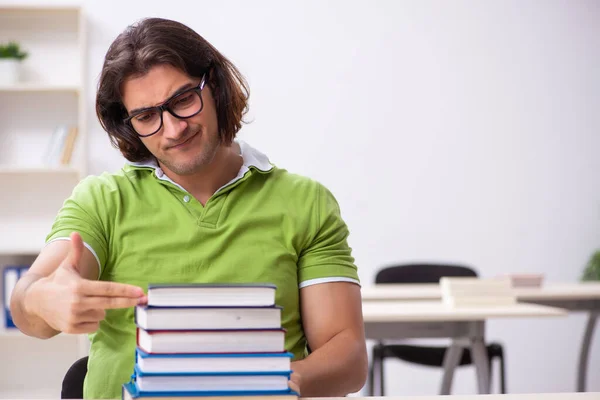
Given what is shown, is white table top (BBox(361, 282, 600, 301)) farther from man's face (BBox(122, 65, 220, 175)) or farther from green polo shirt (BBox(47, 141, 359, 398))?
man's face (BBox(122, 65, 220, 175))

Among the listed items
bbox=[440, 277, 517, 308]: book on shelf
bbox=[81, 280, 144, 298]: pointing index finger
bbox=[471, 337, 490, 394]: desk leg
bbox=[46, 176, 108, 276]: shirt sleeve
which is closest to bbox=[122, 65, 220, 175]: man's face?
bbox=[46, 176, 108, 276]: shirt sleeve

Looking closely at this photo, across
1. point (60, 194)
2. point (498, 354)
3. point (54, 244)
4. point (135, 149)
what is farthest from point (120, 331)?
point (60, 194)

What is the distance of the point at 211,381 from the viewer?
39.6 inches

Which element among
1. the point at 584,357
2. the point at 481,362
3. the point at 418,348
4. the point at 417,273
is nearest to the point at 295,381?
the point at 481,362

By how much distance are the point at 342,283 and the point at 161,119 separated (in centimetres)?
47

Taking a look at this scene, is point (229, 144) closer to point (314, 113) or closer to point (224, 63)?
Result: point (224, 63)

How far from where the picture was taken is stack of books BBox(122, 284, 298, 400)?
98 centimetres

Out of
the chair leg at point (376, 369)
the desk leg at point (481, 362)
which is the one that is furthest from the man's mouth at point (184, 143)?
the chair leg at point (376, 369)

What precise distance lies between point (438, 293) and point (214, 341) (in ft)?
8.51

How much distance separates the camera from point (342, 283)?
1.56 meters

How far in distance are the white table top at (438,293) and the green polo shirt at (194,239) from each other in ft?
5.96

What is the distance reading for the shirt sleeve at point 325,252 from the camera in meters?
1.56

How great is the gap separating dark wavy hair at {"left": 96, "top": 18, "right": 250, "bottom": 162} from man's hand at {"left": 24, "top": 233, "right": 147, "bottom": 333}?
1.81ft

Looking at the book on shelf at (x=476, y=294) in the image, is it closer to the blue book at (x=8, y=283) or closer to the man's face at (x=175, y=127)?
the man's face at (x=175, y=127)
